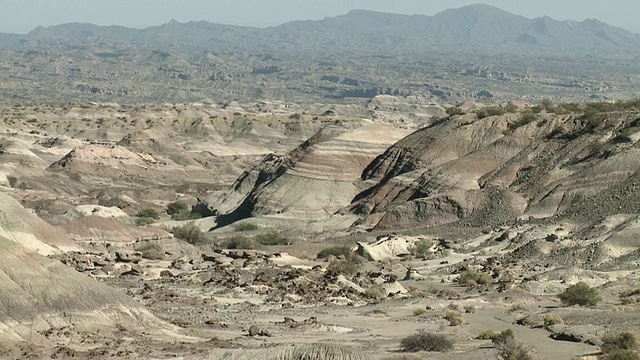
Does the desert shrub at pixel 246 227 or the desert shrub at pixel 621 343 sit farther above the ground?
the desert shrub at pixel 621 343

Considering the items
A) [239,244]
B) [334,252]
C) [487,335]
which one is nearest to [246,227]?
[239,244]

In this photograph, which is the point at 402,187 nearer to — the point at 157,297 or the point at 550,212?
the point at 550,212

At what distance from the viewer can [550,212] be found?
2379 inches

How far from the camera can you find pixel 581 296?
38.4m

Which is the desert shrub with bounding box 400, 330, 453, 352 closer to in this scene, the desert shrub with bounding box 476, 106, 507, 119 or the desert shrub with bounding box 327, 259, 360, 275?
the desert shrub with bounding box 327, 259, 360, 275

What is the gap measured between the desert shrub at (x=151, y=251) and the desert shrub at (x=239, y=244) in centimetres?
715

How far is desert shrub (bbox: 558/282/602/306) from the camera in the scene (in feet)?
125

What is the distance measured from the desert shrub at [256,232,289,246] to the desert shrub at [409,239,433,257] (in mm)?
7709

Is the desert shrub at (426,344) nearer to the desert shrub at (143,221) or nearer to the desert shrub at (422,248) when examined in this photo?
the desert shrub at (422,248)

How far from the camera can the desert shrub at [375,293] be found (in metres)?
41.4

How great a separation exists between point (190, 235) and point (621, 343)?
3914 centimetres

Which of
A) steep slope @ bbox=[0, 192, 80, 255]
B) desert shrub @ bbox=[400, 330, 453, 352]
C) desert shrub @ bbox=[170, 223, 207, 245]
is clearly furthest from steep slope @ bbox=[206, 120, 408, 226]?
desert shrub @ bbox=[400, 330, 453, 352]

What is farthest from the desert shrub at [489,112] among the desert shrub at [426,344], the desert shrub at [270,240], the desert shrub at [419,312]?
the desert shrub at [426,344]

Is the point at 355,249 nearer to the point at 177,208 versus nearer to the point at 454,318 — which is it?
the point at 454,318
